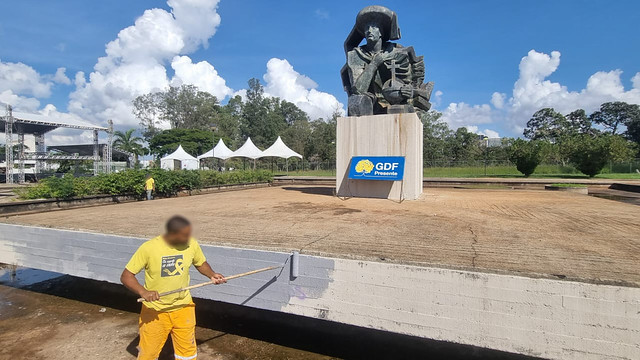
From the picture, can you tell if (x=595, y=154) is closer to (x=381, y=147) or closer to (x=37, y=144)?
(x=381, y=147)

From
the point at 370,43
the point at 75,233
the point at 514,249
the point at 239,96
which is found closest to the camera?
the point at 514,249

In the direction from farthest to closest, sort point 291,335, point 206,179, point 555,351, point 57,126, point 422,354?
point 57,126 < point 206,179 < point 291,335 < point 422,354 < point 555,351

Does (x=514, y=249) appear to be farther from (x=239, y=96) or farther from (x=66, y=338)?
(x=239, y=96)

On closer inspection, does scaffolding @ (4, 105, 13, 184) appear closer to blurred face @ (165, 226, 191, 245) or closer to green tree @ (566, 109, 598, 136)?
blurred face @ (165, 226, 191, 245)

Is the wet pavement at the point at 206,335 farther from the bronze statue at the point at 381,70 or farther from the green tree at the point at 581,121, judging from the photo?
the green tree at the point at 581,121

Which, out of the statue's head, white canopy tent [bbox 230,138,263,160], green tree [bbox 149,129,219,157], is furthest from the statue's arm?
green tree [bbox 149,129,219,157]

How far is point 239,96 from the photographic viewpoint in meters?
69.4

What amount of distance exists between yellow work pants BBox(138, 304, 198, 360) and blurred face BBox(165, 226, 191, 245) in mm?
621

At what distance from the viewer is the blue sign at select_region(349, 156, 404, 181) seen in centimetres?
894

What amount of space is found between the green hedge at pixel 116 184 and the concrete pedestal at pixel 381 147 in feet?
21.1

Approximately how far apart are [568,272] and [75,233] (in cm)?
627

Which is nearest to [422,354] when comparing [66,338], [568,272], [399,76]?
[568,272]

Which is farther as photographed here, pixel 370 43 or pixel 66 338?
pixel 370 43

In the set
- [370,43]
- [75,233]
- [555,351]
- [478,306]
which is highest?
[370,43]
